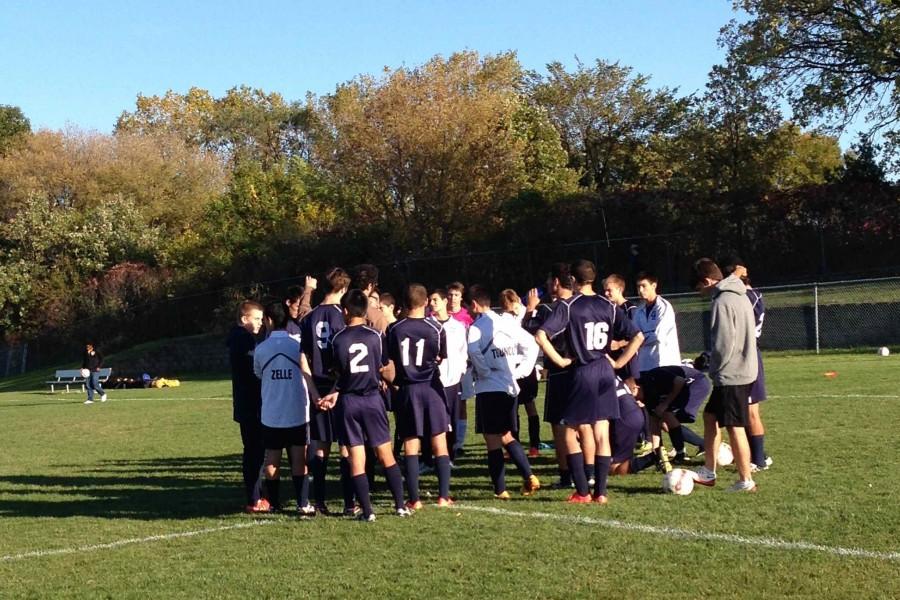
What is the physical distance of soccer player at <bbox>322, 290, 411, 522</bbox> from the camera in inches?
338

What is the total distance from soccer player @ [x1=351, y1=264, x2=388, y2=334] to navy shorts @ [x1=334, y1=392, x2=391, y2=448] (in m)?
0.96

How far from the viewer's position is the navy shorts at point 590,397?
29.8ft

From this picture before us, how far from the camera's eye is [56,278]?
50594 mm

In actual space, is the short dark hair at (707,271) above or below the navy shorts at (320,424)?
above

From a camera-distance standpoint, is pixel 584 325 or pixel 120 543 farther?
pixel 584 325

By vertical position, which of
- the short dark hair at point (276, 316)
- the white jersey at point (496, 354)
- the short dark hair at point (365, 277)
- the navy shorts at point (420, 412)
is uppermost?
the short dark hair at point (365, 277)

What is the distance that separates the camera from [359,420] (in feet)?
28.5

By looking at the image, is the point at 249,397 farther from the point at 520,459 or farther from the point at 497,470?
the point at 520,459

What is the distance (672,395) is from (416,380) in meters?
3.00

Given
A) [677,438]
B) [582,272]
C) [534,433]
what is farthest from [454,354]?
[534,433]

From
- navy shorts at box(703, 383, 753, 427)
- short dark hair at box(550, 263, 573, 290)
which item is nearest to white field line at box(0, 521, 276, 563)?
short dark hair at box(550, 263, 573, 290)

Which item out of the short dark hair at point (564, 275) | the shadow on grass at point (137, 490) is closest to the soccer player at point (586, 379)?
the short dark hair at point (564, 275)

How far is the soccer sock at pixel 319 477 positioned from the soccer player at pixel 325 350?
11 mm

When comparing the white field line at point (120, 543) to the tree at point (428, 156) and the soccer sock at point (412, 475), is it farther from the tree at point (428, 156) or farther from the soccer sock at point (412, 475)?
the tree at point (428, 156)
